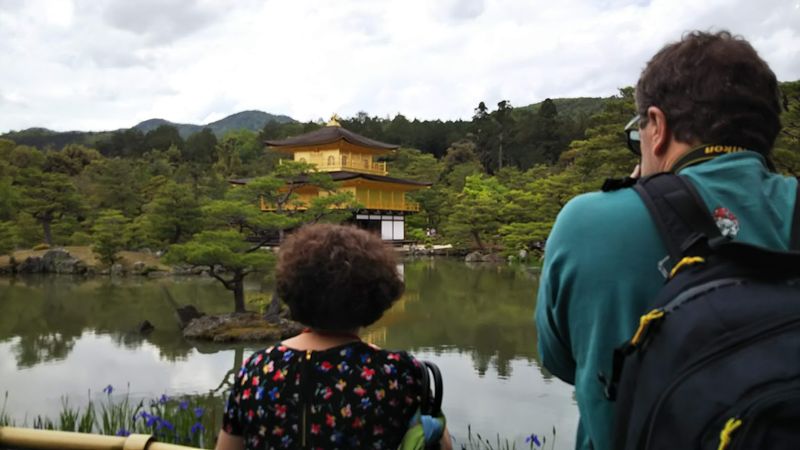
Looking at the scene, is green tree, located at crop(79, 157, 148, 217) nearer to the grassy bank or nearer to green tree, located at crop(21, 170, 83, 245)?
green tree, located at crop(21, 170, 83, 245)

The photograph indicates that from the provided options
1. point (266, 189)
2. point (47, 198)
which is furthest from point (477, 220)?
point (47, 198)

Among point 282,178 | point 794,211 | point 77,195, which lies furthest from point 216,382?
point 77,195

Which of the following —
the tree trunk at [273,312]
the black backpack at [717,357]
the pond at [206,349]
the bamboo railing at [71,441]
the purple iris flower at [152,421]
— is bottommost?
the pond at [206,349]

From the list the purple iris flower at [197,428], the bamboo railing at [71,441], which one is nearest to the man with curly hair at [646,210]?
the bamboo railing at [71,441]

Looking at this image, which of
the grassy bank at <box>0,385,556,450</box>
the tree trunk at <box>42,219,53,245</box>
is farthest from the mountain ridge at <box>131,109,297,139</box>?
the grassy bank at <box>0,385,556,450</box>

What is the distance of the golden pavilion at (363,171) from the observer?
18.0 m

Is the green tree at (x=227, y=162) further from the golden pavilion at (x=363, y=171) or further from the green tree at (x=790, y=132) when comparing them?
the green tree at (x=790, y=132)

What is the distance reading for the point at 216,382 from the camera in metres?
4.83

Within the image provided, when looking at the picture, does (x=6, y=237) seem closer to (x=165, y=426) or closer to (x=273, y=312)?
(x=273, y=312)

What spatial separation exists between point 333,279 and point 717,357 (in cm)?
53

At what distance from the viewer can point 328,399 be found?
89 centimetres

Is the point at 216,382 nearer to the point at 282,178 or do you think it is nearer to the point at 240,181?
the point at 282,178

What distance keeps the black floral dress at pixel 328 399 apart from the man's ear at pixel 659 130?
453 mm

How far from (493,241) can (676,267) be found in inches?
671
